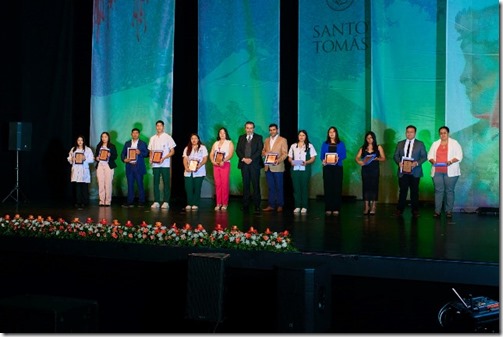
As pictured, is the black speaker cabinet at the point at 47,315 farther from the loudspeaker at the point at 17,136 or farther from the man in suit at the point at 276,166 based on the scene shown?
the loudspeaker at the point at 17,136

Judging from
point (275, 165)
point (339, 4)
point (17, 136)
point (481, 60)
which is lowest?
point (275, 165)

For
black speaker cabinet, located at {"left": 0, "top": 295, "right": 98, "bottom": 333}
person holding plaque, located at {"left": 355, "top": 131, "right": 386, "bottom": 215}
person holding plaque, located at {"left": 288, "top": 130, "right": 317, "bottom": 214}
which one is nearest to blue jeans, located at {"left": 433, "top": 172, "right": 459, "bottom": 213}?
person holding plaque, located at {"left": 355, "top": 131, "right": 386, "bottom": 215}

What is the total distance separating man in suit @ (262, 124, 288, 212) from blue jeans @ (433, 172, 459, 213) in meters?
2.28

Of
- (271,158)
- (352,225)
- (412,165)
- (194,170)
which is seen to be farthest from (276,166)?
(352,225)

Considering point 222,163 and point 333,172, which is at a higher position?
point 222,163

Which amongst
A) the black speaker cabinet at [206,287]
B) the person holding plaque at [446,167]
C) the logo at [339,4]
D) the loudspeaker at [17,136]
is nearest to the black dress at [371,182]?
the person holding plaque at [446,167]

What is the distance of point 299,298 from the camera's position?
5227mm

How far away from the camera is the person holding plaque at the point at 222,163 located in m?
11.6

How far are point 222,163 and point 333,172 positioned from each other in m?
1.77

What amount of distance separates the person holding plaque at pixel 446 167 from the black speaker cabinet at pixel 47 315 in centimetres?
754

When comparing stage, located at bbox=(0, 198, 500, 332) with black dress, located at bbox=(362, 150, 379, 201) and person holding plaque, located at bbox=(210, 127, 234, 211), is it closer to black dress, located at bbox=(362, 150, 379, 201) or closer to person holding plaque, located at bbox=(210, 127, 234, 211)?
black dress, located at bbox=(362, 150, 379, 201)

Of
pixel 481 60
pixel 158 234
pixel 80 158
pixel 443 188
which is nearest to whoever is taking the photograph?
pixel 158 234

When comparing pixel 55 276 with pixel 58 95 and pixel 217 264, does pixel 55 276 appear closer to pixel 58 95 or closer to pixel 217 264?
pixel 217 264

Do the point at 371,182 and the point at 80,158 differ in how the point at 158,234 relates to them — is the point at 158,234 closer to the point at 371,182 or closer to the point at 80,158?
the point at 371,182
